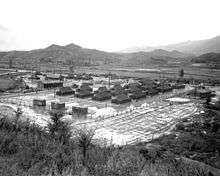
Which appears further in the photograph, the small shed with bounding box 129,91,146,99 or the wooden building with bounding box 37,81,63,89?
the wooden building with bounding box 37,81,63,89

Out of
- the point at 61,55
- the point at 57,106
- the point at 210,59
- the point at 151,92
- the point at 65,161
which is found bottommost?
the point at 151,92

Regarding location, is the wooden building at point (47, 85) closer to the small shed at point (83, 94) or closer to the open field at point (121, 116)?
the open field at point (121, 116)

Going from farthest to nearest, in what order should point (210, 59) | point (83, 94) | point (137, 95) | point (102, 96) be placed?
point (210, 59) → point (137, 95) → point (83, 94) → point (102, 96)

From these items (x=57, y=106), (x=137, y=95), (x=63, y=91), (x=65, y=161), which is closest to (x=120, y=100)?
(x=137, y=95)

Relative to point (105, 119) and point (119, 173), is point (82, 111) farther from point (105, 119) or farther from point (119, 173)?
point (119, 173)

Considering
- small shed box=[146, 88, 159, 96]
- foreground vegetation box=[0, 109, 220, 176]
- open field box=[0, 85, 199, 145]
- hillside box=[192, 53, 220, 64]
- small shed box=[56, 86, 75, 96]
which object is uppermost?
hillside box=[192, 53, 220, 64]

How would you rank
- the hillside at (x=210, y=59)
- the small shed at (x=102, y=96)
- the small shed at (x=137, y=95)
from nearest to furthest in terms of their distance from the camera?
the small shed at (x=102, y=96) < the small shed at (x=137, y=95) < the hillside at (x=210, y=59)

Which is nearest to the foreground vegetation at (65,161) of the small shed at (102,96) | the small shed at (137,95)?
the small shed at (102,96)

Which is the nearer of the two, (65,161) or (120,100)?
(65,161)

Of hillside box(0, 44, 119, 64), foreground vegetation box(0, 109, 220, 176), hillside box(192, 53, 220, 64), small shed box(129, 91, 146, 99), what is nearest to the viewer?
foreground vegetation box(0, 109, 220, 176)

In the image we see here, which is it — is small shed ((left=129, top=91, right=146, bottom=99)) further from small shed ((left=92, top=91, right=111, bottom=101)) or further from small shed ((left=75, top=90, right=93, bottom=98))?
small shed ((left=75, top=90, right=93, bottom=98))

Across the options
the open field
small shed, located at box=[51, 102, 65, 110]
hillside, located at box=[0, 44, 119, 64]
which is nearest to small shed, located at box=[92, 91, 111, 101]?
the open field

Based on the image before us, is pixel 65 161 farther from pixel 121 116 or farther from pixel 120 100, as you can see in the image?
pixel 120 100
